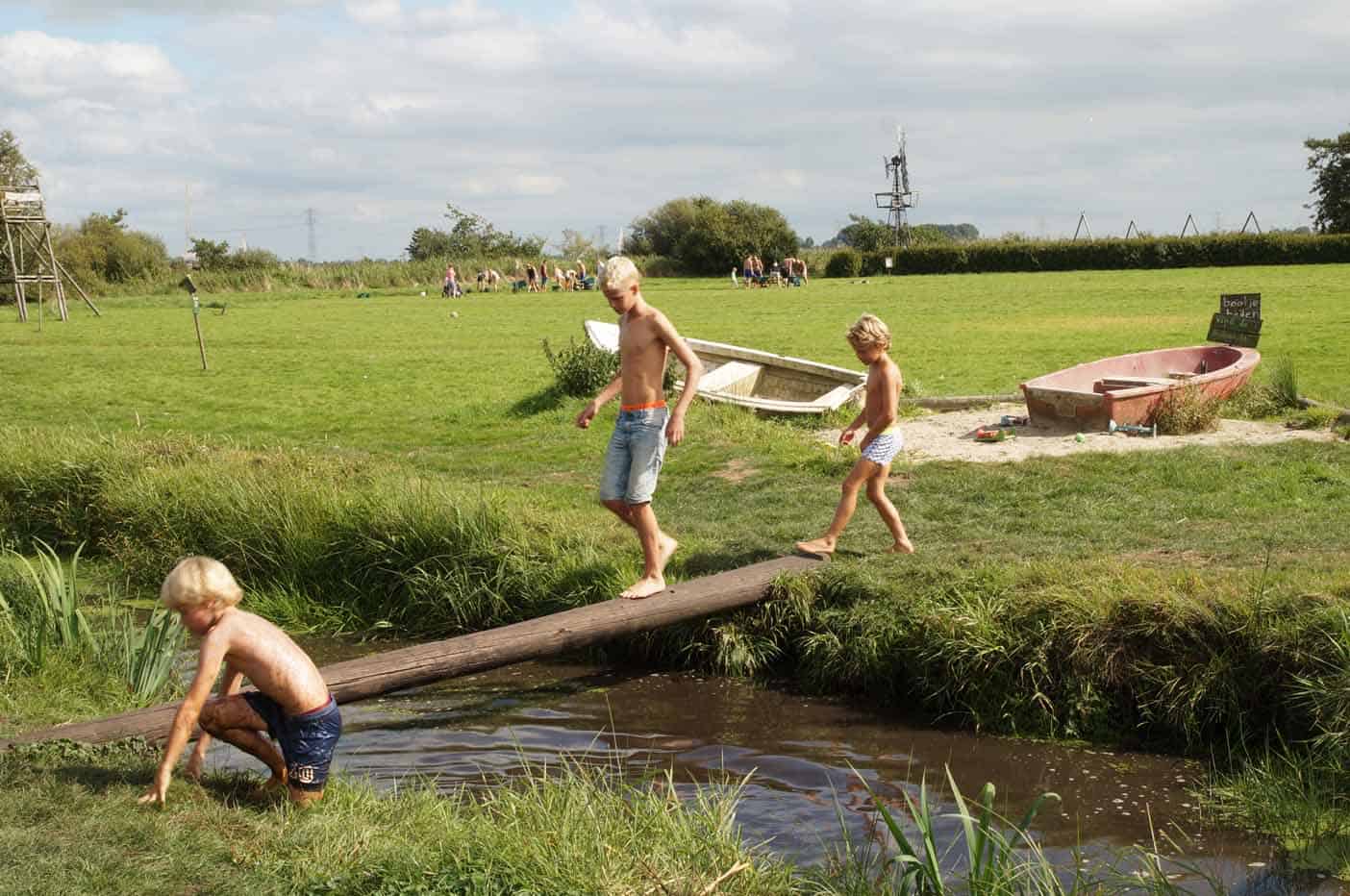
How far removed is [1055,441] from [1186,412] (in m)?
1.40

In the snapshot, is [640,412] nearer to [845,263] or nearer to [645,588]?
[645,588]

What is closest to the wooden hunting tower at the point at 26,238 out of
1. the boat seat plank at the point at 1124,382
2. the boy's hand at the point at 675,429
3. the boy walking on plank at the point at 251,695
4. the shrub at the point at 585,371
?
the shrub at the point at 585,371

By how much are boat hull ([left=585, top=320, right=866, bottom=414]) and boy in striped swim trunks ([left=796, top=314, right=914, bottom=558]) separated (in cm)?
773

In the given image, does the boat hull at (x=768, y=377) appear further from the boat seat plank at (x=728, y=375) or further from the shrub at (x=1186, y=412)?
the shrub at (x=1186, y=412)

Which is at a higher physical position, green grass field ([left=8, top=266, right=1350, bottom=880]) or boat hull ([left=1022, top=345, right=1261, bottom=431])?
boat hull ([left=1022, top=345, right=1261, bottom=431])

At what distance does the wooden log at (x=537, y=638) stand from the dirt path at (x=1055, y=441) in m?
4.94

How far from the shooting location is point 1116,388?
15.8m

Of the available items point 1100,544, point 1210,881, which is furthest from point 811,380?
point 1210,881

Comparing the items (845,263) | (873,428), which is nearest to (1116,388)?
(873,428)

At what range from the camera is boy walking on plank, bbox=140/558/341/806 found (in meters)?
5.70

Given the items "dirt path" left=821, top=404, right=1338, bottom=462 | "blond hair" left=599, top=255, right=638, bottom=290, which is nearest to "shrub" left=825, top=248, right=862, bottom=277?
"dirt path" left=821, top=404, right=1338, bottom=462

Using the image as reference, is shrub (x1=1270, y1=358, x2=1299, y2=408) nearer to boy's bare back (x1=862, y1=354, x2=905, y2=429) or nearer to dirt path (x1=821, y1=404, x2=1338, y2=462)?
dirt path (x1=821, y1=404, x2=1338, y2=462)

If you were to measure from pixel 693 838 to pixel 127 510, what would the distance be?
887 cm

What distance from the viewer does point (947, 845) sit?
6230mm
